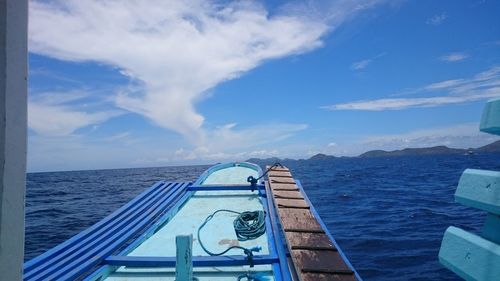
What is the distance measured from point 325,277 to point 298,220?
7.63 feet

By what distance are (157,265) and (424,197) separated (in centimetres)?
2028

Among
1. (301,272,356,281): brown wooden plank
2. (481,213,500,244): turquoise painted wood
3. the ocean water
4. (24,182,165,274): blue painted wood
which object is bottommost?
the ocean water

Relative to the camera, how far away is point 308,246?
4.74 meters

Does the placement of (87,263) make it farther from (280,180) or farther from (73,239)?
(280,180)

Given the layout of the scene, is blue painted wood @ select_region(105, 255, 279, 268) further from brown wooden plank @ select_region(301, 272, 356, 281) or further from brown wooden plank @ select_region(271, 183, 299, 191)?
brown wooden plank @ select_region(271, 183, 299, 191)

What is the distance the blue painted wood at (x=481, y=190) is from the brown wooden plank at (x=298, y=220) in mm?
3671

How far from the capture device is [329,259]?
431 centimetres

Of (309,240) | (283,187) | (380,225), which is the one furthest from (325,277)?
(380,225)

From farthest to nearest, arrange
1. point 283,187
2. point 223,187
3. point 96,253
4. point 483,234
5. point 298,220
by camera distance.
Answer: point 223,187
point 283,187
point 298,220
point 96,253
point 483,234

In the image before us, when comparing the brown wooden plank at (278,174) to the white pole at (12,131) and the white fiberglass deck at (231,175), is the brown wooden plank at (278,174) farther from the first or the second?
the white pole at (12,131)

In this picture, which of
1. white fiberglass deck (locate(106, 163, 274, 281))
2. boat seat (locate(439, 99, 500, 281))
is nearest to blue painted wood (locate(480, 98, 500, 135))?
boat seat (locate(439, 99, 500, 281))

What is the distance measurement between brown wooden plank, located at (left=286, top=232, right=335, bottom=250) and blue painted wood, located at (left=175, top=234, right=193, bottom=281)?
1.90 m

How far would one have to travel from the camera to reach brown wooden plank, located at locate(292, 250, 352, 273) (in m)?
3.98

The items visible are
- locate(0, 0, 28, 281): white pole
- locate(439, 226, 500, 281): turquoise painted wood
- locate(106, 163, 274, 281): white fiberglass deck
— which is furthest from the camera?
locate(106, 163, 274, 281): white fiberglass deck
